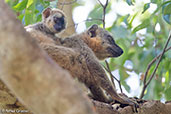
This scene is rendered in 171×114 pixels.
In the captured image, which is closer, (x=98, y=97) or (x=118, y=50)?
→ (x=98, y=97)

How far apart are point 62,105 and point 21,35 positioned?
572 millimetres

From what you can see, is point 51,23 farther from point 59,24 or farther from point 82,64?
point 82,64

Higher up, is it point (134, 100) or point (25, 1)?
point (25, 1)

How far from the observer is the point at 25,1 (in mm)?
6969

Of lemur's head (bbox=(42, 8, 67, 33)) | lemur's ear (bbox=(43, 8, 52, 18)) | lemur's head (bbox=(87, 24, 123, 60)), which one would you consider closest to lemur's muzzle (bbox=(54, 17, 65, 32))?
lemur's head (bbox=(42, 8, 67, 33))

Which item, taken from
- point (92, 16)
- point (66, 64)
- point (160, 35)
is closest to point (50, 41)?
point (66, 64)

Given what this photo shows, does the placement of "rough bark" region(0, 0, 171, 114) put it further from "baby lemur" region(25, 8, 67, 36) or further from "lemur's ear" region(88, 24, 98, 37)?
"lemur's ear" region(88, 24, 98, 37)

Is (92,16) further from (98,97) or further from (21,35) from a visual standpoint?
(21,35)

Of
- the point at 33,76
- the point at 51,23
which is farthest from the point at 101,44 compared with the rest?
the point at 33,76

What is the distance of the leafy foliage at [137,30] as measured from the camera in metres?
6.98

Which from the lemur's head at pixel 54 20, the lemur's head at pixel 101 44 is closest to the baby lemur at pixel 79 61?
the lemur's head at pixel 54 20

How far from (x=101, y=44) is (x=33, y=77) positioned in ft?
16.0

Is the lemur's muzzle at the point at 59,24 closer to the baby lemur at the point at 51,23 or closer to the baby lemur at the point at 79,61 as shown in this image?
the baby lemur at the point at 51,23

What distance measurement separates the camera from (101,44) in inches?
272
